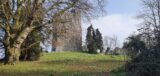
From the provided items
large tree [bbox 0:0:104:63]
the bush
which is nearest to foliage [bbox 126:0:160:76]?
the bush

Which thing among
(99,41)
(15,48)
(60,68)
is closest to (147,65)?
(60,68)

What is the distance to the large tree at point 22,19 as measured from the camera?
32125 millimetres

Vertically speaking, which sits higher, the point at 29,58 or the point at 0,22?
the point at 0,22

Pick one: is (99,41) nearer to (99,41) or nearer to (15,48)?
(99,41)

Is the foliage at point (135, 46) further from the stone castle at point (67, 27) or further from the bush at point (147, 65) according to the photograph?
the stone castle at point (67, 27)

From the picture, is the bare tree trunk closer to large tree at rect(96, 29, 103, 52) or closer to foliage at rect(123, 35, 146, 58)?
foliage at rect(123, 35, 146, 58)

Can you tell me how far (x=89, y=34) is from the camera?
69750 millimetres

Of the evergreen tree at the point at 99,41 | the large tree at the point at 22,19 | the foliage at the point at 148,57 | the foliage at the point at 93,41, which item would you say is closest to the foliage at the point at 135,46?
the foliage at the point at 148,57

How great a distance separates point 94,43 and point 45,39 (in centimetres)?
2715

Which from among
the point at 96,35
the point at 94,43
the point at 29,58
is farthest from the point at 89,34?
the point at 29,58

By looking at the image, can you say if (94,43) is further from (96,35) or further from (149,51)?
(149,51)

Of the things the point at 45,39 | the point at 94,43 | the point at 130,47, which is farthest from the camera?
the point at 94,43

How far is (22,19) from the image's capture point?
33312mm

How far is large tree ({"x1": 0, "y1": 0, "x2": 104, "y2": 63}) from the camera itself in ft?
105
